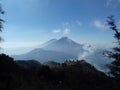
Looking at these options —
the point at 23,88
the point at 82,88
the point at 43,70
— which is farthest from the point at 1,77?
the point at 43,70

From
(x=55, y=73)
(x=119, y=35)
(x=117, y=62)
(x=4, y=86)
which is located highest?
A: (x=119, y=35)

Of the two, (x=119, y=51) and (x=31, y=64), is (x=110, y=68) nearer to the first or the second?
(x=119, y=51)

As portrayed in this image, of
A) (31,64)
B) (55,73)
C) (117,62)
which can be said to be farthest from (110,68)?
(31,64)

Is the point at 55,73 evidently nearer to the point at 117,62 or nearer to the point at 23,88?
the point at 117,62

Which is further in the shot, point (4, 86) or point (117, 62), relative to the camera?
point (117, 62)

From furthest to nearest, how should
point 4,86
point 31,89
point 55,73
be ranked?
point 55,73 → point 31,89 → point 4,86

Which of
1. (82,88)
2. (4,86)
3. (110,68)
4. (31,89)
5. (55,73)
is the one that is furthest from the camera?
(110,68)

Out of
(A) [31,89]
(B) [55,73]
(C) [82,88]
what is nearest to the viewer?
(A) [31,89]

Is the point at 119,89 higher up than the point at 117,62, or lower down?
lower down

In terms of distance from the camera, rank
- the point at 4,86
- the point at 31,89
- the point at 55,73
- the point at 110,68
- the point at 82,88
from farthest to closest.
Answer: the point at 110,68, the point at 55,73, the point at 82,88, the point at 31,89, the point at 4,86
